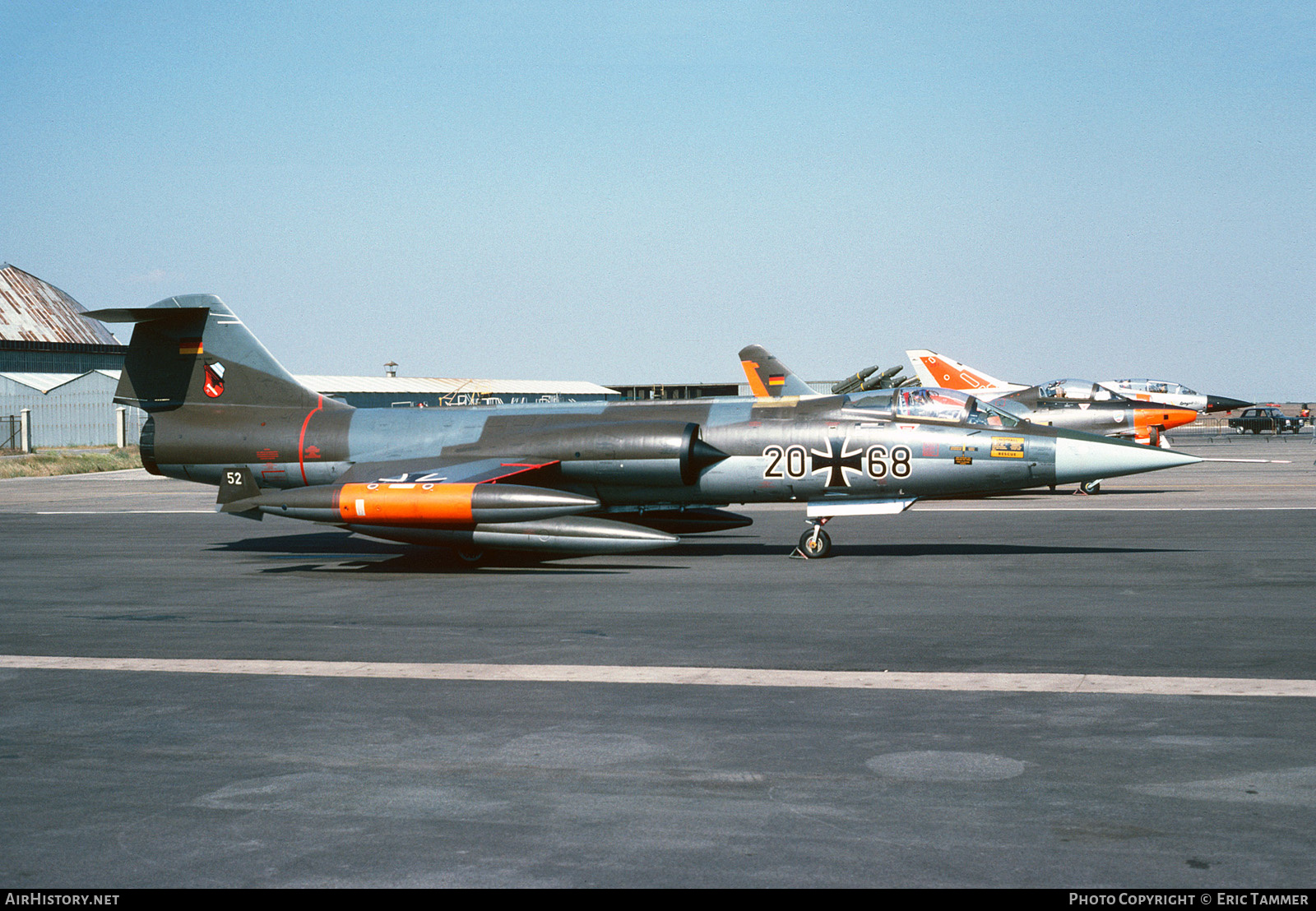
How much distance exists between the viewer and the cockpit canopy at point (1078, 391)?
104ft

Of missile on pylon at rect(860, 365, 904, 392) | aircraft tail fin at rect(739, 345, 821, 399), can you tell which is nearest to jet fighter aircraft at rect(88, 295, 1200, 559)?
aircraft tail fin at rect(739, 345, 821, 399)

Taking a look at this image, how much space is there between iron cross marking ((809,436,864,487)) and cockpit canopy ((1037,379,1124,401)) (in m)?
18.5

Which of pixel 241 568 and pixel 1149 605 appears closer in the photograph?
pixel 1149 605

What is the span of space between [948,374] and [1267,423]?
4207 centimetres

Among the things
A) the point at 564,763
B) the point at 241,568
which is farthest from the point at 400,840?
the point at 241,568

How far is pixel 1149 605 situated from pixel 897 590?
2.87 metres

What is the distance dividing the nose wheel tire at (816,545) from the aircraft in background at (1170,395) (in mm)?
28461

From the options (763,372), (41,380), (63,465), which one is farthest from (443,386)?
(763,372)

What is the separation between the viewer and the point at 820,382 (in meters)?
106

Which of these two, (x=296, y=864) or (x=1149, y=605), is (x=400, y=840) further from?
(x=1149, y=605)

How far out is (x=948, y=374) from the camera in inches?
1864

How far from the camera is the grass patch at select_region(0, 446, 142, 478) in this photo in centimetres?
4259

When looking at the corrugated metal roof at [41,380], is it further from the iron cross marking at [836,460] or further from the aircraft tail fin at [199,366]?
the iron cross marking at [836,460]

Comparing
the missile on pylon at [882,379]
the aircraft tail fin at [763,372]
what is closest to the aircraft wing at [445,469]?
the aircraft tail fin at [763,372]
